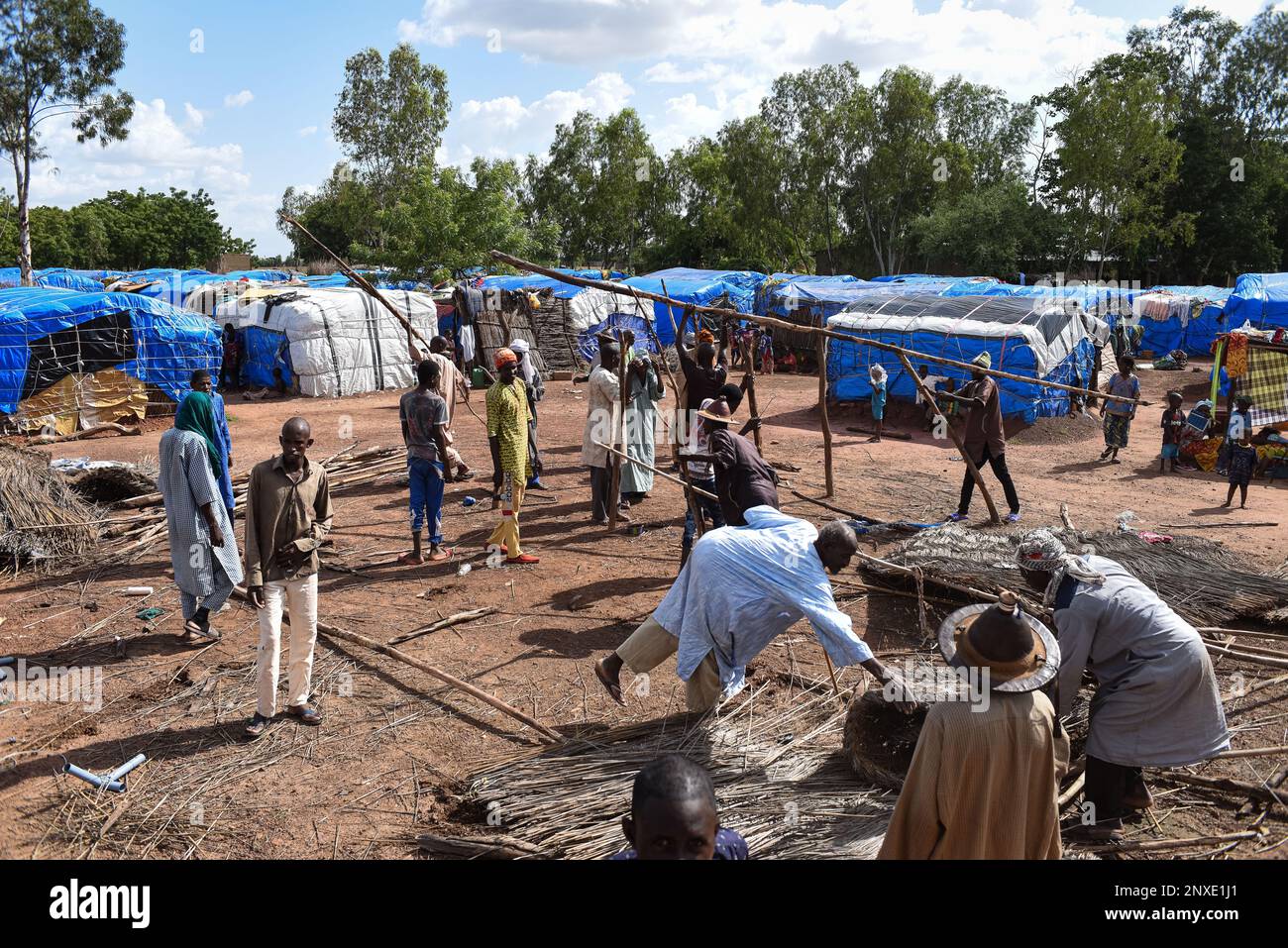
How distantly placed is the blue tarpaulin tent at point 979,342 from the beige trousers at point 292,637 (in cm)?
1284

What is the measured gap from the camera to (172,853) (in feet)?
12.8

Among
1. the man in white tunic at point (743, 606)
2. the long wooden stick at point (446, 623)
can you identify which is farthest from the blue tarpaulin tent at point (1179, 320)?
the man in white tunic at point (743, 606)

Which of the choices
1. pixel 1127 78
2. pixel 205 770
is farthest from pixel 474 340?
pixel 1127 78

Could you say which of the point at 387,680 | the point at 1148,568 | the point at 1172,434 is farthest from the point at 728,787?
the point at 1172,434

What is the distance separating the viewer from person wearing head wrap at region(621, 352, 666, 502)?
30.6 feet

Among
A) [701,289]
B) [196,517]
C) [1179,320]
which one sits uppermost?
[701,289]

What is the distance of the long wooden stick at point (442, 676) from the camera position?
4.87 metres

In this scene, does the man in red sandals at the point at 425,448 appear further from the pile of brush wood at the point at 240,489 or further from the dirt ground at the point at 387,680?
the pile of brush wood at the point at 240,489

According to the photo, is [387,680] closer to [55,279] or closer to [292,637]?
[292,637]

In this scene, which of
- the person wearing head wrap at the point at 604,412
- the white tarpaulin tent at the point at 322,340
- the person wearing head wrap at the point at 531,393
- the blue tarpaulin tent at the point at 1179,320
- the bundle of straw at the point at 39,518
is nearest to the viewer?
the bundle of straw at the point at 39,518

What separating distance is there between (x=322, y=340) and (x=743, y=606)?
58.6 ft

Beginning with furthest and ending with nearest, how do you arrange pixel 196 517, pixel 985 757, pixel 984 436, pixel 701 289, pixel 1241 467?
pixel 701 289 < pixel 1241 467 < pixel 984 436 < pixel 196 517 < pixel 985 757

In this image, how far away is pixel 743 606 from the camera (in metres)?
4.24

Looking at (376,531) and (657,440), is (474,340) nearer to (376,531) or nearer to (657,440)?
(657,440)
